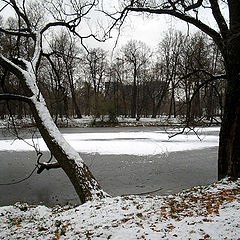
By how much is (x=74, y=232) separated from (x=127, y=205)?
4.55 ft

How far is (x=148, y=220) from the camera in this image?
140 inches

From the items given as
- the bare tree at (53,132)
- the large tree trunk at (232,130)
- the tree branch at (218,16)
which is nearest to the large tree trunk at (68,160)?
the bare tree at (53,132)

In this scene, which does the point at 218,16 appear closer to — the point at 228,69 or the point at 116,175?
the point at 228,69

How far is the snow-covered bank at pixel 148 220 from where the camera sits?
292 centimetres

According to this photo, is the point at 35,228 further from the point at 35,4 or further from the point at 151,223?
the point at 35,4

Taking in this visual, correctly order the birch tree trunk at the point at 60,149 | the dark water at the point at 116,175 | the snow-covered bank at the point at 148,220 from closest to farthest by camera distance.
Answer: the snow-covered bank at the point at 148,220 < the birch tree trunk at the point at 60,149 < the dark water at the point at 116,175

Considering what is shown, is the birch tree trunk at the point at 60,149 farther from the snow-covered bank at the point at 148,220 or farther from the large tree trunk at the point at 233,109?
the large tree trunk at the point at 233,109

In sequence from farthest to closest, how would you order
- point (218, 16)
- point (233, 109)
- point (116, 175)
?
1. point (116, 175)
2. point (218, 16)
3. point (233, 109)

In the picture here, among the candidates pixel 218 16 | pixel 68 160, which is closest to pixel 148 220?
pixel 68 160

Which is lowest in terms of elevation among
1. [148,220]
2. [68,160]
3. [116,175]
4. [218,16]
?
[116,175]

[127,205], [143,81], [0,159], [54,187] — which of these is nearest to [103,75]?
[143,81]

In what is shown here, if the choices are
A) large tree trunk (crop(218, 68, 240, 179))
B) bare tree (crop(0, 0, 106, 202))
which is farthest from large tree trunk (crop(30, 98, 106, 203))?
large tree trunk (crop(218, 68, 240, 179))

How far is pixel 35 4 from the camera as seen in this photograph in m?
6.18

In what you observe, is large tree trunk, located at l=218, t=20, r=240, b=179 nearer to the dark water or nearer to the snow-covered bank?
the snow-covered bank
